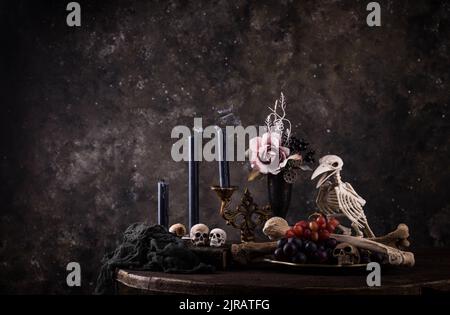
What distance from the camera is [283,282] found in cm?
220

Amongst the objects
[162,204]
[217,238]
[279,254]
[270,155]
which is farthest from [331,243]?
[162,204]

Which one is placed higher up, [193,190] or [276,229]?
[193,190]

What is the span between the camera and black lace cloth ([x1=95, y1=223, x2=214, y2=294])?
2453mm

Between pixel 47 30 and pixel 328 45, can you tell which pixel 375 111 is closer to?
pixel 328 45

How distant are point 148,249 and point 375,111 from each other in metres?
2.37

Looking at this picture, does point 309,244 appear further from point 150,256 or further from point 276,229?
point 150,256

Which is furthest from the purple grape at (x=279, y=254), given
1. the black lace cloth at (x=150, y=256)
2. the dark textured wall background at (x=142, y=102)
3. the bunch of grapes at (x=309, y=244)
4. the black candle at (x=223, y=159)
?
the dark textured wall background at (x=142, y=102)

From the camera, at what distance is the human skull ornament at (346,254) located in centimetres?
242

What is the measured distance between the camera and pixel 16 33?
15.4ft

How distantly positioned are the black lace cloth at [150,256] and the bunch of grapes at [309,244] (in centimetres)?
28

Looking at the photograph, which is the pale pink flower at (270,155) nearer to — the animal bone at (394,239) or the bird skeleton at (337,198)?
the bird skeleton at (337,198)

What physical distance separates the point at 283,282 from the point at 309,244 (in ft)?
0.96

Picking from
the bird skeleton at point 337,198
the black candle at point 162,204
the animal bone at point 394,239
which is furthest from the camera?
the black candle at point 162,204
